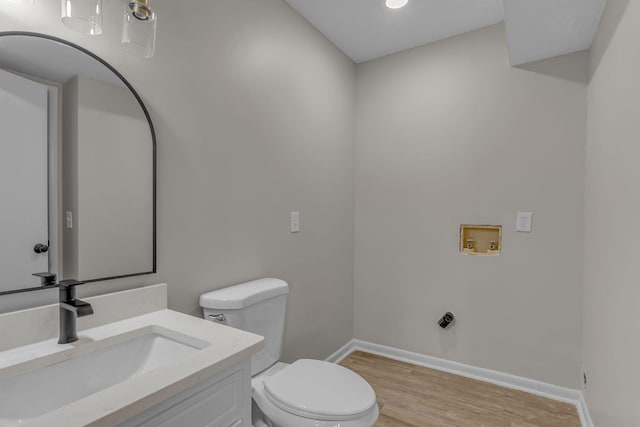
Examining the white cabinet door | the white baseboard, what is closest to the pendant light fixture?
the white cabinet door

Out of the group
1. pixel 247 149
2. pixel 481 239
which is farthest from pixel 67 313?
pixel 481 239

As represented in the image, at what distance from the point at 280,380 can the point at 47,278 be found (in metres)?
0.90

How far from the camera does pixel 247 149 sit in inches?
69.2

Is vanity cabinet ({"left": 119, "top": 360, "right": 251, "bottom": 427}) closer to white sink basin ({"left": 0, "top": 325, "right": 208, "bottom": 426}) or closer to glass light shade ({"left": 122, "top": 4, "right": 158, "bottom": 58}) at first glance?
white sink basin ({"left": 0, "top": 325, "right": 208, "bottom": 426})

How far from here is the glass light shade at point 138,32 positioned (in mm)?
1103

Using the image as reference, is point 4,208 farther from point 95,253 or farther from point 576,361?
point 576,361

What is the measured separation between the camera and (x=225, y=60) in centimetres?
163

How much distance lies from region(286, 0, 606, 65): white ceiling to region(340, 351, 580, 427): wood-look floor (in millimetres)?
2063

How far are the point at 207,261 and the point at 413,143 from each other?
1.69 meters

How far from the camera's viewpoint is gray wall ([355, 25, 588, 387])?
80.7 inches

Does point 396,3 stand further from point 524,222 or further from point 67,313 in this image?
point 67,313

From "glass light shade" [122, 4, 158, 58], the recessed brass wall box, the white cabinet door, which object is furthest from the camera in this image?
the recessed brass wall box

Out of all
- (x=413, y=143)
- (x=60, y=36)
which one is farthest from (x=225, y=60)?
(x=413, y=143)

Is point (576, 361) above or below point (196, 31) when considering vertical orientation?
below
